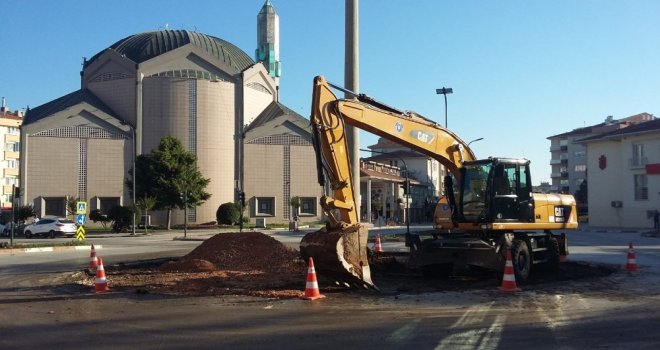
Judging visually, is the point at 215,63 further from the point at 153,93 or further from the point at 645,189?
the point at 645,189

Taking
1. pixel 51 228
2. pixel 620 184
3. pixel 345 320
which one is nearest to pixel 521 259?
pixel 345 320

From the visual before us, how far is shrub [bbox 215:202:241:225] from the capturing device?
6081cm

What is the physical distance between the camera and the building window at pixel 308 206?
224 ft

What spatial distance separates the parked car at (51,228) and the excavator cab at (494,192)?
37530 mm

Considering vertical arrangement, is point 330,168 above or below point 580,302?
above

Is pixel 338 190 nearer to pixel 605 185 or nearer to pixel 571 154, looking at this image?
pixel 605 185

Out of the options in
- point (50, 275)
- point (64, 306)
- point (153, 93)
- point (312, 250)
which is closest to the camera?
point (64, 306)

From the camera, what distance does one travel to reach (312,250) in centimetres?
1248

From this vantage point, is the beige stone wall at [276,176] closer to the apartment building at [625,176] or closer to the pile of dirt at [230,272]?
the apartment building at [625,176]

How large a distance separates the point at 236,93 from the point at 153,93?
892 centimetres

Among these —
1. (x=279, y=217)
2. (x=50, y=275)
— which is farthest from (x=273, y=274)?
(x=279, y=217)

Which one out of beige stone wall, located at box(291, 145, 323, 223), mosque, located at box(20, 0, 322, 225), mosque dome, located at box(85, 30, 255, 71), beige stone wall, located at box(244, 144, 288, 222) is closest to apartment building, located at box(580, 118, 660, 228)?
mosque, located at box(20, 0, 322, 225)

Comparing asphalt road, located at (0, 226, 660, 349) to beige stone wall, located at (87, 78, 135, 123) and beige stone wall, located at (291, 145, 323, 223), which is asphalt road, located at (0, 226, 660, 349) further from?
beige stone wall, located at (291, 145, 323, 223)

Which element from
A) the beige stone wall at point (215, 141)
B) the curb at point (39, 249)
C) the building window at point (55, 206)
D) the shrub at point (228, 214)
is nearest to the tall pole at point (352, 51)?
the curb at point (39, 249)
